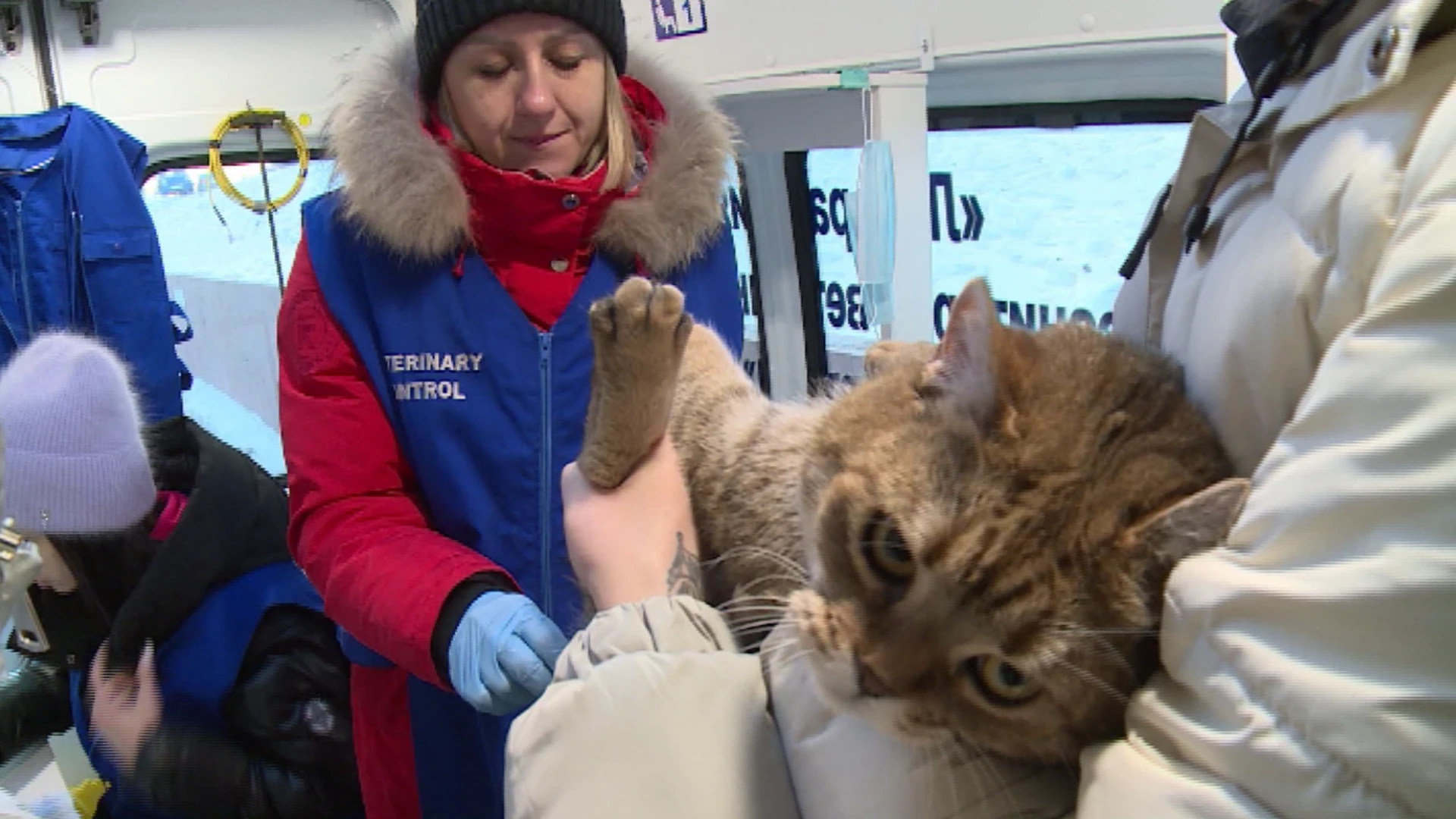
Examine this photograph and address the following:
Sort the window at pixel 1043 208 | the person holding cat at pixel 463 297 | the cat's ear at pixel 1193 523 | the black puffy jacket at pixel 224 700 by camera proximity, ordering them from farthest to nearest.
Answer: the window at pixel 1043 208 < the black puffy jacket at pixel 224 700 < the person holding cat at pixel 463 297 < the cat's ear at pixel 1193 523

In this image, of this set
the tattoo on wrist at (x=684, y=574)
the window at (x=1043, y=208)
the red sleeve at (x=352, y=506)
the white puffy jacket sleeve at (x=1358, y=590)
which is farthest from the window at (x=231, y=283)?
the white puffy jacket sleeve at (x=1358, y=590)

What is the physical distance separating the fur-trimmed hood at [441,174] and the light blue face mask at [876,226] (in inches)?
20.5

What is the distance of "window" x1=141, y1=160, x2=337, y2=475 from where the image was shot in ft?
11.2

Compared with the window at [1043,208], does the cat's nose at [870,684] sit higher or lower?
lower

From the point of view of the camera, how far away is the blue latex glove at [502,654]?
40.0 inches

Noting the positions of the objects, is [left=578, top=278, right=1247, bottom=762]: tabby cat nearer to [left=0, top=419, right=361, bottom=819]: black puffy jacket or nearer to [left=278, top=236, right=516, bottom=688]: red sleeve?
[left=278, top=236, right=516, bottom=688]: red sleeve

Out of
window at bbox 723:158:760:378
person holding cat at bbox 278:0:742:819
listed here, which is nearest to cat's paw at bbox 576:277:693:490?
person holding cat at bbox 278:0:742:819

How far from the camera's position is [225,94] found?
10.3 ft

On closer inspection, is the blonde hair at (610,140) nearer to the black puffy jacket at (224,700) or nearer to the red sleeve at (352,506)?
the red sleeve at (352,506)

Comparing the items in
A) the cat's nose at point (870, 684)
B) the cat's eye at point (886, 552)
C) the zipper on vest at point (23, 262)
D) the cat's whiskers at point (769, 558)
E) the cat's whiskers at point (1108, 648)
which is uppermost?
the zipper on vest at point (23, 262)

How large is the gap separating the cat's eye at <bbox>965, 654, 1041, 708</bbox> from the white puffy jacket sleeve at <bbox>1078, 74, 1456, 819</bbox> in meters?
0.19

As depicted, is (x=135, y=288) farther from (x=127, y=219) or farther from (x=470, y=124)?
(x=470, y=124)

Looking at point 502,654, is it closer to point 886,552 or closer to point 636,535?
point 636,535

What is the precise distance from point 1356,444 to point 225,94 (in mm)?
3471
